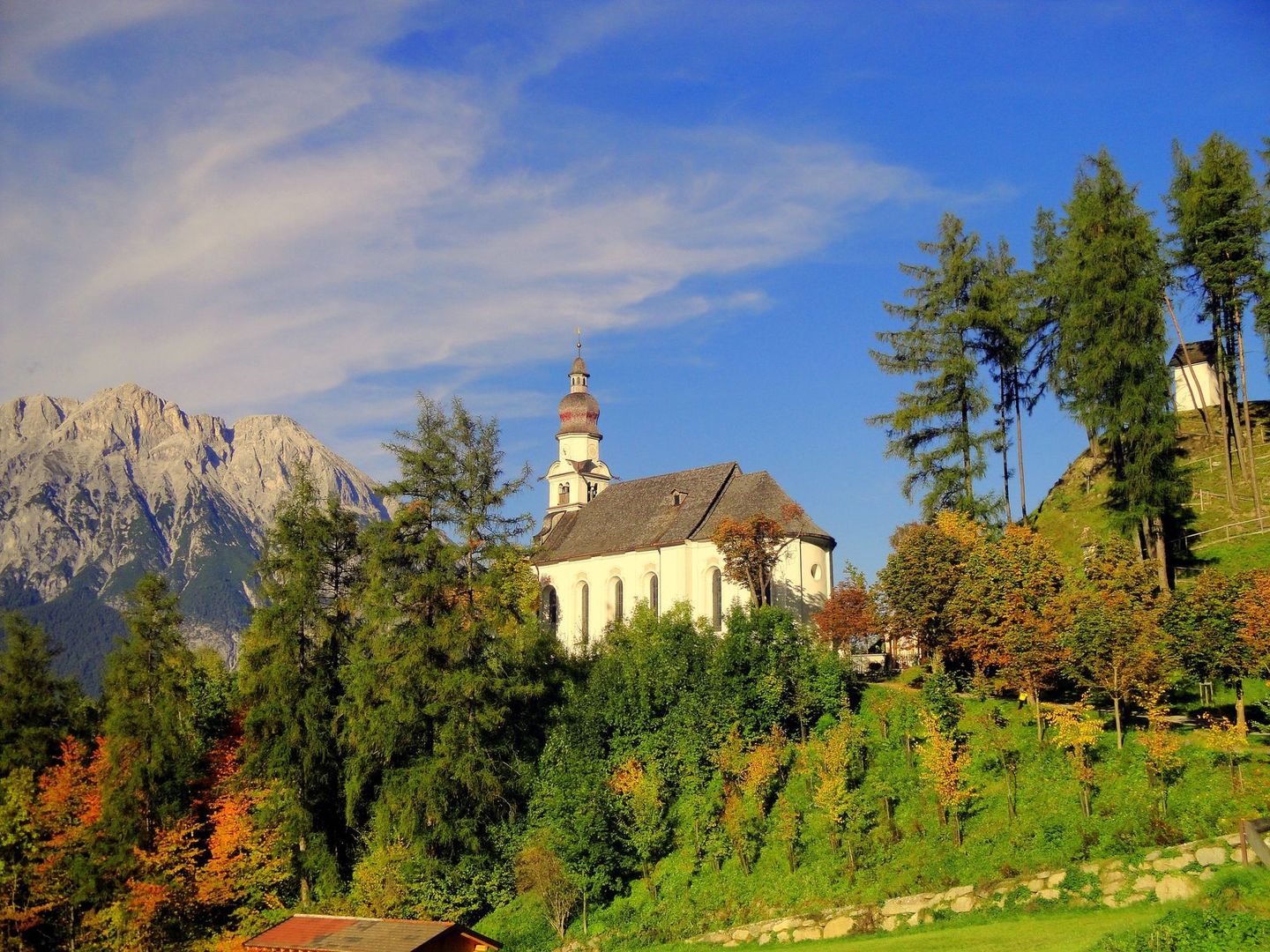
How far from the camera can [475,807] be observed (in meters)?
43.5

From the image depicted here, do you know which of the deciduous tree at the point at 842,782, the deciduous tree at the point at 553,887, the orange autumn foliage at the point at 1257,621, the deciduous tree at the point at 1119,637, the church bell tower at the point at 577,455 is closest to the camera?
the orange autumn foliage at the point at 1257,621

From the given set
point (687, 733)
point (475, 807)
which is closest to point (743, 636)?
point (687, 733)

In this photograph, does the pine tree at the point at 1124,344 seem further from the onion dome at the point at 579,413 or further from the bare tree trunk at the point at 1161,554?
the onion dome at the point at 579,413

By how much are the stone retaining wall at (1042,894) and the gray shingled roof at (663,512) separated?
2713cm

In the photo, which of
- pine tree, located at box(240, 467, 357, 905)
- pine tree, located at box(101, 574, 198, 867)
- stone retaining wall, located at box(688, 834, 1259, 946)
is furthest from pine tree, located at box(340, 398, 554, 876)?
stone retaining wall, located at box(688, 834, 1259, 946)

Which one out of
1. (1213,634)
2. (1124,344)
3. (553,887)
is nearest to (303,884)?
(553,887)

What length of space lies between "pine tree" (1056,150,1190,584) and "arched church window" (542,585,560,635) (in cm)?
3377

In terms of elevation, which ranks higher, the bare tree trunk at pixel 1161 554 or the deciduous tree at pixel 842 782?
the bare tree trunk at pixel 1161 554

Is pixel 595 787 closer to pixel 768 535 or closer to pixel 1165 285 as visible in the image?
pixel 768 535

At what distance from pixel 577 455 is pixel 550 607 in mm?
18753

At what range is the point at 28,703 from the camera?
1881 inches

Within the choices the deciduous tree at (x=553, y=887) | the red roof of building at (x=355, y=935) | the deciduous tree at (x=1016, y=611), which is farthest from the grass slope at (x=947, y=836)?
the red roof of building at (x=355, y=935)

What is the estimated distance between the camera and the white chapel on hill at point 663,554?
59.7 meters

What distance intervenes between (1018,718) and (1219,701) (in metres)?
6.33
